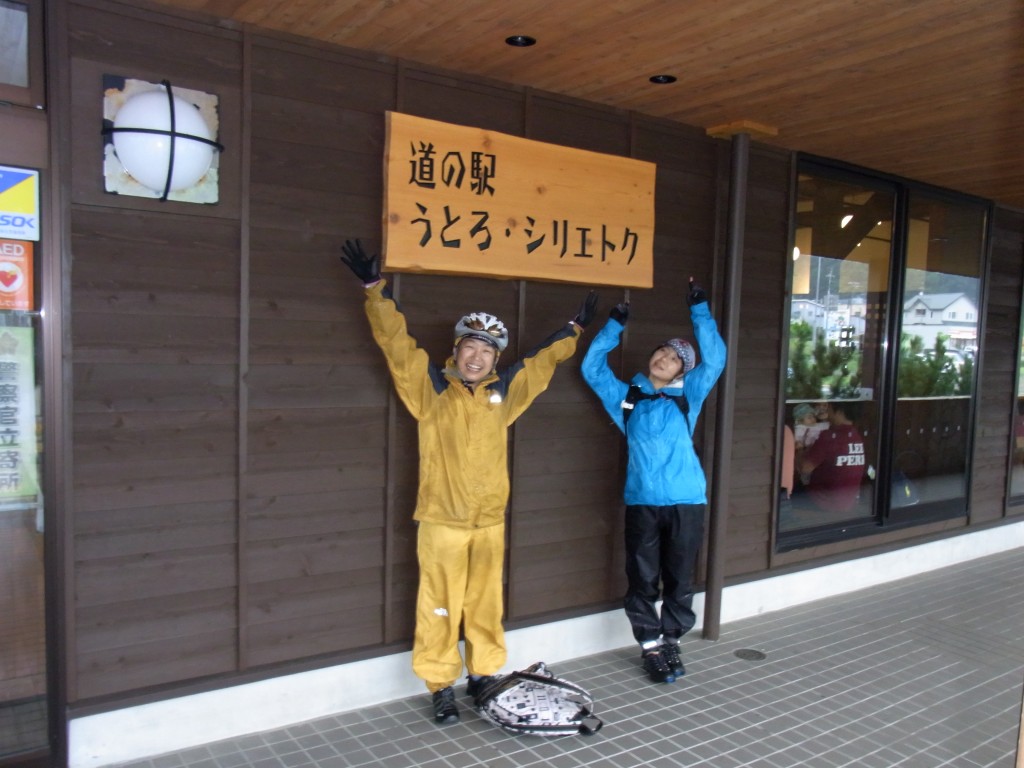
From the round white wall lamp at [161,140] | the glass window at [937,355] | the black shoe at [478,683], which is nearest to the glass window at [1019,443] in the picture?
the glass window at [937,355]

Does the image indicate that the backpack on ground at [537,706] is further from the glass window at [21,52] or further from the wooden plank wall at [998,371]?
the wooden plank wall at [998,371]

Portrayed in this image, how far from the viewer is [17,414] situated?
2.71 metres

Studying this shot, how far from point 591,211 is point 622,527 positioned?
1.64 m

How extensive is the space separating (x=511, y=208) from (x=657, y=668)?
226 centimetres

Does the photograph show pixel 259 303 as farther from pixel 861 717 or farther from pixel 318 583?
pixel 861 717

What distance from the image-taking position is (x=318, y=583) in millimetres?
3332

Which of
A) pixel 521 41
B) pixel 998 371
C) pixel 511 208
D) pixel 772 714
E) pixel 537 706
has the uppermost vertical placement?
pixel 521 41

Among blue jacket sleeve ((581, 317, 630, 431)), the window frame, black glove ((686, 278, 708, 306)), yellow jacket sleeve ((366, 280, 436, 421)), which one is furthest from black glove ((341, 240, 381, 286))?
the window frame

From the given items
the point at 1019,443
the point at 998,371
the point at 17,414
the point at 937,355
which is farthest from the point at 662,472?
the point at 1019,443

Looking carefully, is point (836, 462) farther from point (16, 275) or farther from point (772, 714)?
Answer: point (16, 275)

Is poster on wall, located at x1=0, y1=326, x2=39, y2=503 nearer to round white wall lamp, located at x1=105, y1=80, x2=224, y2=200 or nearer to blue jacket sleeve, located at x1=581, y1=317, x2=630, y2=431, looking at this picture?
round white wall lamp, located at x1=105, y1=80, x2=224, y2=200

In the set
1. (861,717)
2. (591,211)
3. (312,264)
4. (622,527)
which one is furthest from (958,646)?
(312,264)

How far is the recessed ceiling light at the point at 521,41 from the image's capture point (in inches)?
123

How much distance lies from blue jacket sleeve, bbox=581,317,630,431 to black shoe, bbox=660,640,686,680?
1.10 m
